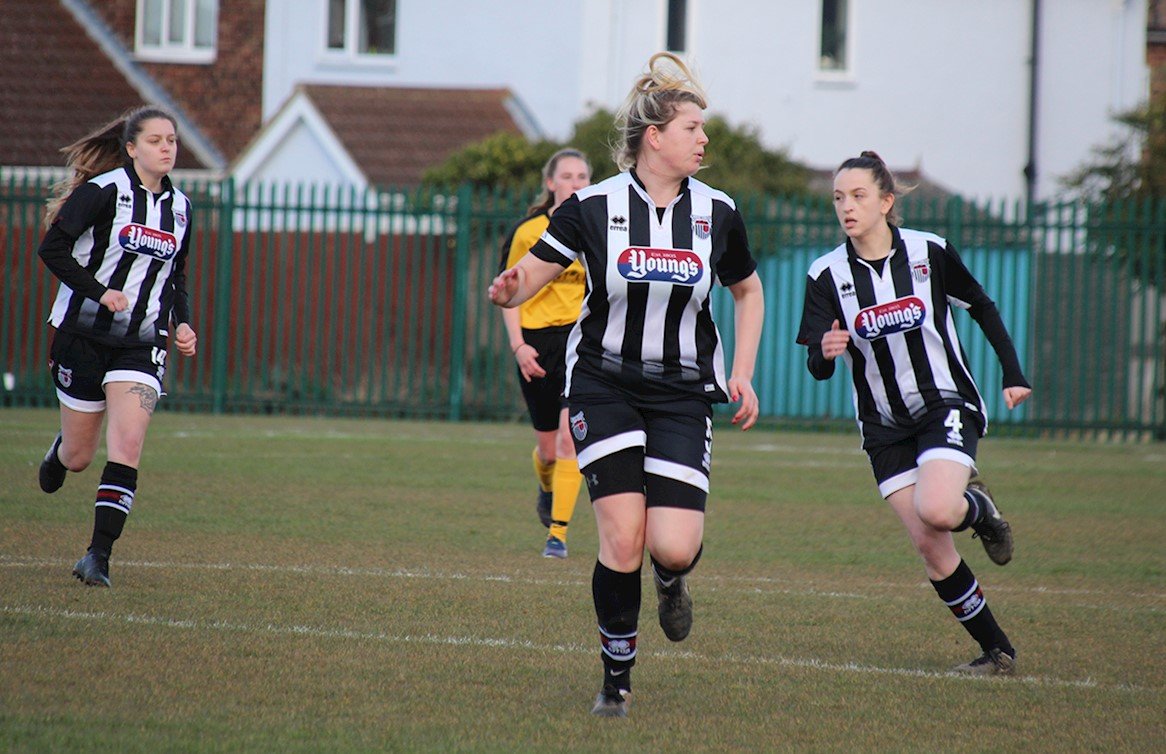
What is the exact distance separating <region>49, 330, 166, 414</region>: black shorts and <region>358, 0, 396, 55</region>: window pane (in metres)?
21.3

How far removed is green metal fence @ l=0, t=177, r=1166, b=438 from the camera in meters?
17.9

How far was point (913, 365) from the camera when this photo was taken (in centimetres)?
598

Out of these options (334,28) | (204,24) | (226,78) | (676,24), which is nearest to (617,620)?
(676,24)

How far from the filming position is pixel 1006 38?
26.6 metres

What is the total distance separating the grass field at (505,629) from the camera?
188 inches

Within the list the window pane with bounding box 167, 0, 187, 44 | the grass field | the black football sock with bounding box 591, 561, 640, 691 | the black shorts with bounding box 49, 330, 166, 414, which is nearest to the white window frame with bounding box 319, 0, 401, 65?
the window pane with bounding box 167, 0, 187, 44

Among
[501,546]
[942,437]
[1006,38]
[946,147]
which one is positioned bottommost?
[501,546]

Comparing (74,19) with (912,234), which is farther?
(74,19)

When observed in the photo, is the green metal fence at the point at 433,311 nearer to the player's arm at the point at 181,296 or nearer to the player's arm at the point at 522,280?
the player's arm at the point at 181,296

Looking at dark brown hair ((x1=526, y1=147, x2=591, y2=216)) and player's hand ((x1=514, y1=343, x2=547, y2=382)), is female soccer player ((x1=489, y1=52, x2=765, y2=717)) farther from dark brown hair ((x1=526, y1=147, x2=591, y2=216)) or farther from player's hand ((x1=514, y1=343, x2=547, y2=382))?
dark brown hair ((x1=526, y1=147, x2=591, y2=216))

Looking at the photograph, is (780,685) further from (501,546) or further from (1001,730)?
(501,546)

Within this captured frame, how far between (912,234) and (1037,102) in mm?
22116

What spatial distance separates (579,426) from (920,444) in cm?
153

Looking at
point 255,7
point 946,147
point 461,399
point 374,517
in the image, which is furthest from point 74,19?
point 374,517
